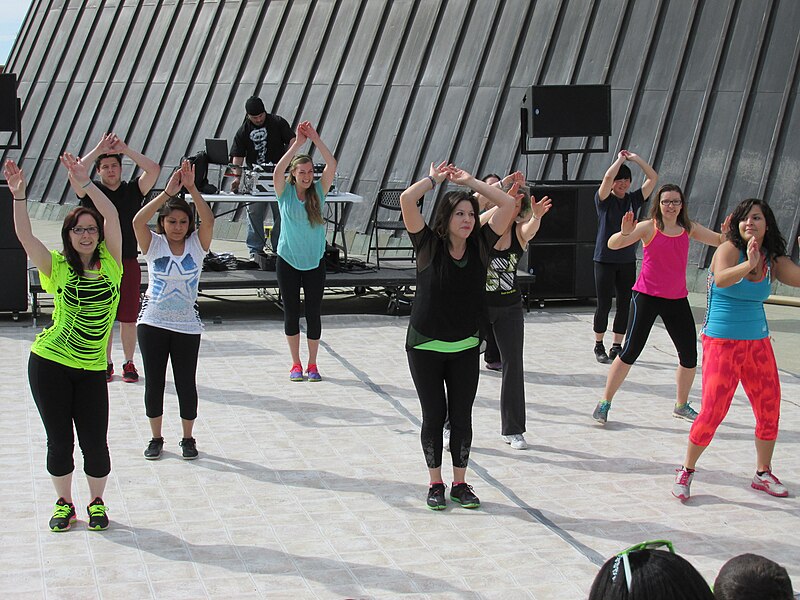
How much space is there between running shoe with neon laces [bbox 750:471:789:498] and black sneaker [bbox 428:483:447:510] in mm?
1873

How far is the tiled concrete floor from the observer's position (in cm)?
532

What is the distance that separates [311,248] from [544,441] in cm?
257

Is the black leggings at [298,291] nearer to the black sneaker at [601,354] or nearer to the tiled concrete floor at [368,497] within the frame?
the tiled concrete floor at [368,497]

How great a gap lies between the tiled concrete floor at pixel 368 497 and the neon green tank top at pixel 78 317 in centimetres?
94

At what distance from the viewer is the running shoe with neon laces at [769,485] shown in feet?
21.4

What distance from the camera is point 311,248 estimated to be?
906 centimetres

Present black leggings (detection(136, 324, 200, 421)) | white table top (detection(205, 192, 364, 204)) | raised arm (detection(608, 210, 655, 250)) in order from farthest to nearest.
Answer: white table top (detection(205, 192, 364, 204)), raised arm (detection(608, 210, 655, 250)), black leggings (detection(136, 324, 200, 421))

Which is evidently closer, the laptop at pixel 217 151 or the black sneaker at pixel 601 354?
the black sneaker at pixel 601 354

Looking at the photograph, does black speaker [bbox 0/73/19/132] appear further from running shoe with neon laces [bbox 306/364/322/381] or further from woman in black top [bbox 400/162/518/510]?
woman in black top [bbox 400/162/518/510]

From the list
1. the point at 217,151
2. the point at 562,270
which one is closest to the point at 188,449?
the point at 562,270

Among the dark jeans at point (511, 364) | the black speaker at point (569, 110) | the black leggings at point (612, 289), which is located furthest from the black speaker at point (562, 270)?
the dark jeans at point (511, 364)

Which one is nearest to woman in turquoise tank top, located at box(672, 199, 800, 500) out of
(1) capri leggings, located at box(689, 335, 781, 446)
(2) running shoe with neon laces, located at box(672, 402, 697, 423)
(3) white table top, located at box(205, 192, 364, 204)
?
(1) capri leggings, located at box(689, 335, 781, 446)

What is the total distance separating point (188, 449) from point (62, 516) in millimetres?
1380

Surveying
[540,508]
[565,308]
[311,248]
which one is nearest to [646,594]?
[540,508]
